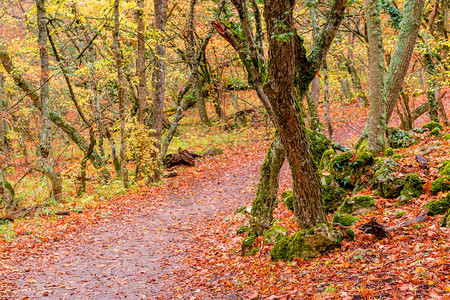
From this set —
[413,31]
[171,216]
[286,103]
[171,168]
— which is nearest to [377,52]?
[413,31]

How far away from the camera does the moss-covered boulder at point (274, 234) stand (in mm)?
6391

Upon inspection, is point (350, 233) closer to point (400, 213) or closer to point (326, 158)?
point (400, 213)

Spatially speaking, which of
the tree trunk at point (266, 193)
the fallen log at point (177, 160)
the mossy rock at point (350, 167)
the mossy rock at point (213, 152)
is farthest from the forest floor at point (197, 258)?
the mossy rock at point (213, 152)

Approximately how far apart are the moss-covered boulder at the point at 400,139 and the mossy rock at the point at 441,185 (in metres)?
3.42

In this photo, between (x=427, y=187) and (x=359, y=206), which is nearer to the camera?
(x=427, y=187)

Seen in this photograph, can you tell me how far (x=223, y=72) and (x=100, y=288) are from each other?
2079 centimetres

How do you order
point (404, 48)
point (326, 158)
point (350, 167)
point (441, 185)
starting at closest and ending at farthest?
1. point (441, 185)
2. point (404, 48)
3. point (350, 167)
4. point (326, 158)

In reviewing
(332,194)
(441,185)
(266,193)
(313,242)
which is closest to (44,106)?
(266,193)

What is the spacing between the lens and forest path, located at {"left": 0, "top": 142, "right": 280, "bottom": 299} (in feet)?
20.1

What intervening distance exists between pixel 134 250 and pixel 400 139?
25.2ft

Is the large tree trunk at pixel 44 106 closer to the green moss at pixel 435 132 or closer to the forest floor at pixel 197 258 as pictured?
the forest floor at pixel 197 258

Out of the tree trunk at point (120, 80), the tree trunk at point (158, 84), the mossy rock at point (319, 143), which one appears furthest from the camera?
the tree trunk at point (158, 84)

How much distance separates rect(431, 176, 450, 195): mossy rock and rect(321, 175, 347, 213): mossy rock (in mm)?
2052

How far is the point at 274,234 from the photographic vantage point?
6.48 metres
